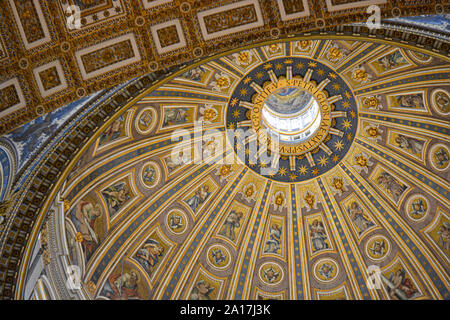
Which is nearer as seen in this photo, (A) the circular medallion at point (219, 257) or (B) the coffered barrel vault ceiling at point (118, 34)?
(B) the coffered barrel vault ceiling at point (118, 34)

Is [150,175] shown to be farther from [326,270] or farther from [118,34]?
[118,34]

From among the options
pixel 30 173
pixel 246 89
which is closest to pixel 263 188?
pixel 246 89

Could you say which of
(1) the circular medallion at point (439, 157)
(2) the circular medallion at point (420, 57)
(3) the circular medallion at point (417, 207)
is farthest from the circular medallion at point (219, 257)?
(2) the circular medallion at point (420, 57)

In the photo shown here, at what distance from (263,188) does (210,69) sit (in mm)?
5440

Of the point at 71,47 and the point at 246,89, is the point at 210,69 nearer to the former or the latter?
the point at 246,89

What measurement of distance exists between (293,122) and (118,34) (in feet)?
40.5

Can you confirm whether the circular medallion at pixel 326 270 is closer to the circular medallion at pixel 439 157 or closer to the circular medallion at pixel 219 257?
the circular medallion at pixel 219 257

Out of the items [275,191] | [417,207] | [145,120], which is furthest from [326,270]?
[145,120]

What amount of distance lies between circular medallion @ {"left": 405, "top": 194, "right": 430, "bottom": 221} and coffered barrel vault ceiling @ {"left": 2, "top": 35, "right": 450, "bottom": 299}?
5 centimetres

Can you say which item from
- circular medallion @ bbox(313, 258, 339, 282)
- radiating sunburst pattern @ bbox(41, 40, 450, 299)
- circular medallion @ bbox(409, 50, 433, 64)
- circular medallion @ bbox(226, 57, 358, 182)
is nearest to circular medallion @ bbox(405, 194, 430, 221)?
radiating sunburst pattern @ bbox(41, 40, 450, 299)

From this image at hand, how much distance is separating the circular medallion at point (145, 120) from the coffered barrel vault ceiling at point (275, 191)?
0.14 ft

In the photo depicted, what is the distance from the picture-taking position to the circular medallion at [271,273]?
19.7m

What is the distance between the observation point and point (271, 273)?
1972 centimetres

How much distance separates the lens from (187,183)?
61.0 ft
